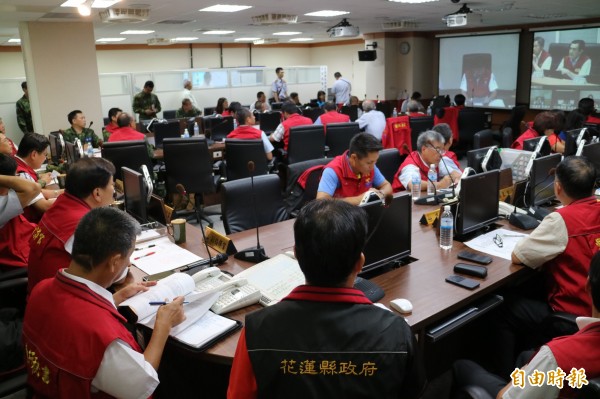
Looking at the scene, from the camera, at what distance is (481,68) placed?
36.0 feet

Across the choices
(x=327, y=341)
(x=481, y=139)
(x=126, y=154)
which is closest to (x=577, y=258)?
(x=327, y=341)

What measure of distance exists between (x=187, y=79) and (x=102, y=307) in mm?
10127

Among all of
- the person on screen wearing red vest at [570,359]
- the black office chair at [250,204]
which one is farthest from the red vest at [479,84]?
the person on screen wearing red vest at [570,359]

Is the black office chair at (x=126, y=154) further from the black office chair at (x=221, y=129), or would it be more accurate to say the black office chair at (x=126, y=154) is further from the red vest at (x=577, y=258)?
the red vest at (x=577, y=258)

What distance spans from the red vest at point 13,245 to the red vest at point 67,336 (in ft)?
4.62

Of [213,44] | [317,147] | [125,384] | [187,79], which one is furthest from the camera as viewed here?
[213,44]

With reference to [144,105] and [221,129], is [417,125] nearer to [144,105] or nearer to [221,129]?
[221,129]

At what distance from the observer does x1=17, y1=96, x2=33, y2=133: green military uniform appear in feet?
29.2

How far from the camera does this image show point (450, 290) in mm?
2113

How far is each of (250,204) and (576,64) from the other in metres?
8.77

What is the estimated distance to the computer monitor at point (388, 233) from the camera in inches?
87.4

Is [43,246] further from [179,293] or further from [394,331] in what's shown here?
[394,331]

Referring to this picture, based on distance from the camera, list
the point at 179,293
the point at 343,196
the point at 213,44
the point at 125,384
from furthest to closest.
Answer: the point at 213,44
the point at 343,196
the point at 179,293
the point at 125,384

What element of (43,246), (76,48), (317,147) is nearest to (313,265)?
(43,246)
